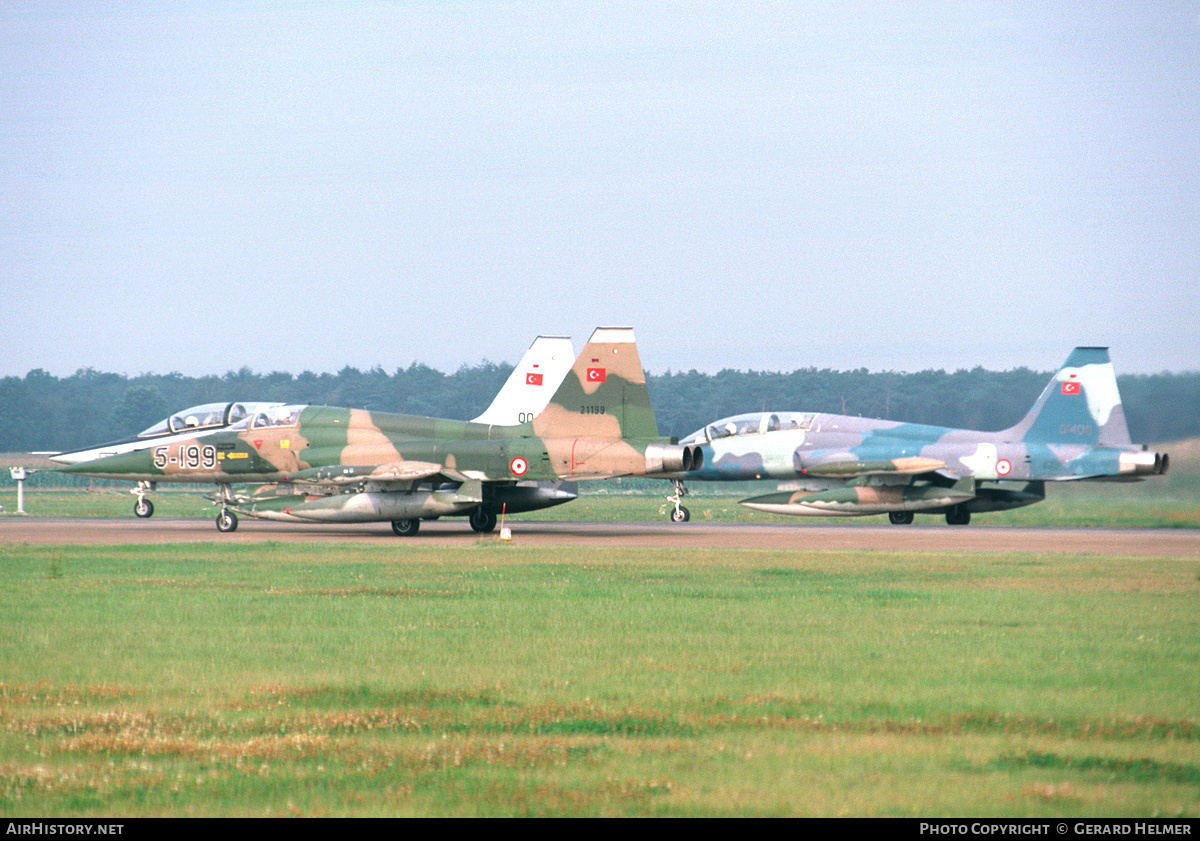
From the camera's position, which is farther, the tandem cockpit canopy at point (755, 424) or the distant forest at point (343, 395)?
the distant forest at point (343, 395)

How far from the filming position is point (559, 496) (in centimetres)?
3033

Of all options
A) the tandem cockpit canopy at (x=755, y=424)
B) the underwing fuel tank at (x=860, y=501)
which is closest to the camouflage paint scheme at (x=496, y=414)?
the tandem cockpit canopy at (x=755, y=424)

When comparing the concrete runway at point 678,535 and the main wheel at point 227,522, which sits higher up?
the main wheel at point 227,522

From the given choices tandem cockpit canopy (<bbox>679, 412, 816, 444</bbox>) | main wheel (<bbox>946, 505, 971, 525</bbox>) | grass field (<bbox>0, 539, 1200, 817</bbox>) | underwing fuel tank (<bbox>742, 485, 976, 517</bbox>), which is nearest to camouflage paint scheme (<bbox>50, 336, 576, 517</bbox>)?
tandem cockpit canopy (<bbox>679, 412, 816, 444</bbox>)

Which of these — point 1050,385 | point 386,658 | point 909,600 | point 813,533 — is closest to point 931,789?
point 386,658

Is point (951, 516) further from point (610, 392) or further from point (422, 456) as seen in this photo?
point (422, 456)

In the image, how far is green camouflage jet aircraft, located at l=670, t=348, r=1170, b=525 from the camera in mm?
30828

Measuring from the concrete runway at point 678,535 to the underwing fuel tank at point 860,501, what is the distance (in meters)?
0.47

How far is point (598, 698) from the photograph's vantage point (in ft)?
30.0

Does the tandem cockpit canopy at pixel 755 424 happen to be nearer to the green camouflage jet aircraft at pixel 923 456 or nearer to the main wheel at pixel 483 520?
the green camouflage jet aircraft at pixel 923 456

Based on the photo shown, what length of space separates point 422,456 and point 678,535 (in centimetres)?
656

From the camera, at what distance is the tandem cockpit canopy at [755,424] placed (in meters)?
34.9

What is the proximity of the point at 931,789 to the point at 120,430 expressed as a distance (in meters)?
97.3

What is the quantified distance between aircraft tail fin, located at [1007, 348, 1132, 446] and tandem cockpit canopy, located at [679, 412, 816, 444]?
6.30m
